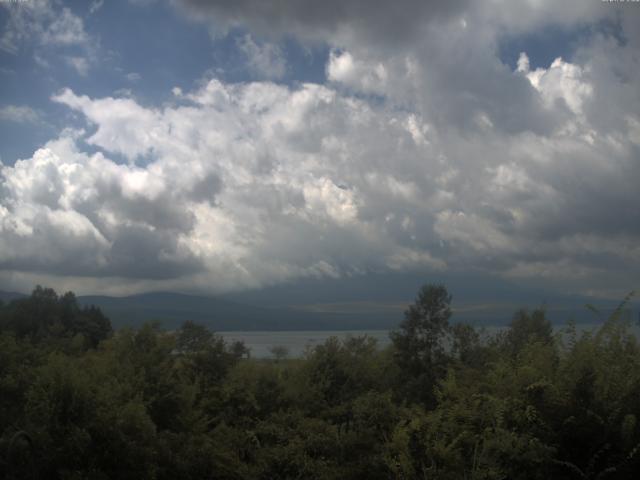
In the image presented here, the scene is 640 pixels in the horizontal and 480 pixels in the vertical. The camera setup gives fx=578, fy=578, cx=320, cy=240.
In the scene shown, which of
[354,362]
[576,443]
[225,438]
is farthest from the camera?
[354,362]

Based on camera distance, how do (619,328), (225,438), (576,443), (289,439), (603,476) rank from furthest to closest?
(225,438), (289,439), (619,328), (576,443), (603,476)

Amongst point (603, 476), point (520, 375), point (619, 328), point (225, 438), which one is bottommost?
point (225, 438)

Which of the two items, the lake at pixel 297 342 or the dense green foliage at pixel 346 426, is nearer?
the dense green foliage at pixel 346 426

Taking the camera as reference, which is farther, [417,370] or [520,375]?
[417,370]

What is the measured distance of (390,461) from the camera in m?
11.5

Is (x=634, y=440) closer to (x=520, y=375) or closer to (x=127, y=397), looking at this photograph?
(x=520, y=375)

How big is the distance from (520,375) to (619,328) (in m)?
2.09

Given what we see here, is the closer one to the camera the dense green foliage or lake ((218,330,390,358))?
the dense green foliage

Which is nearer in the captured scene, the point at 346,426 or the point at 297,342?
the point at 346,426

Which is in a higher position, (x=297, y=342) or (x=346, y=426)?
(x=346, y=426)

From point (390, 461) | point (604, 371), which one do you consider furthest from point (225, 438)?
point (604, 371)

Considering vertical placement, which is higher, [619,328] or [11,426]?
[619,328]

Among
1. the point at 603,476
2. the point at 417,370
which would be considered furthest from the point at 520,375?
the point at 417,370

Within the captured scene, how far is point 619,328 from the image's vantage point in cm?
1112
